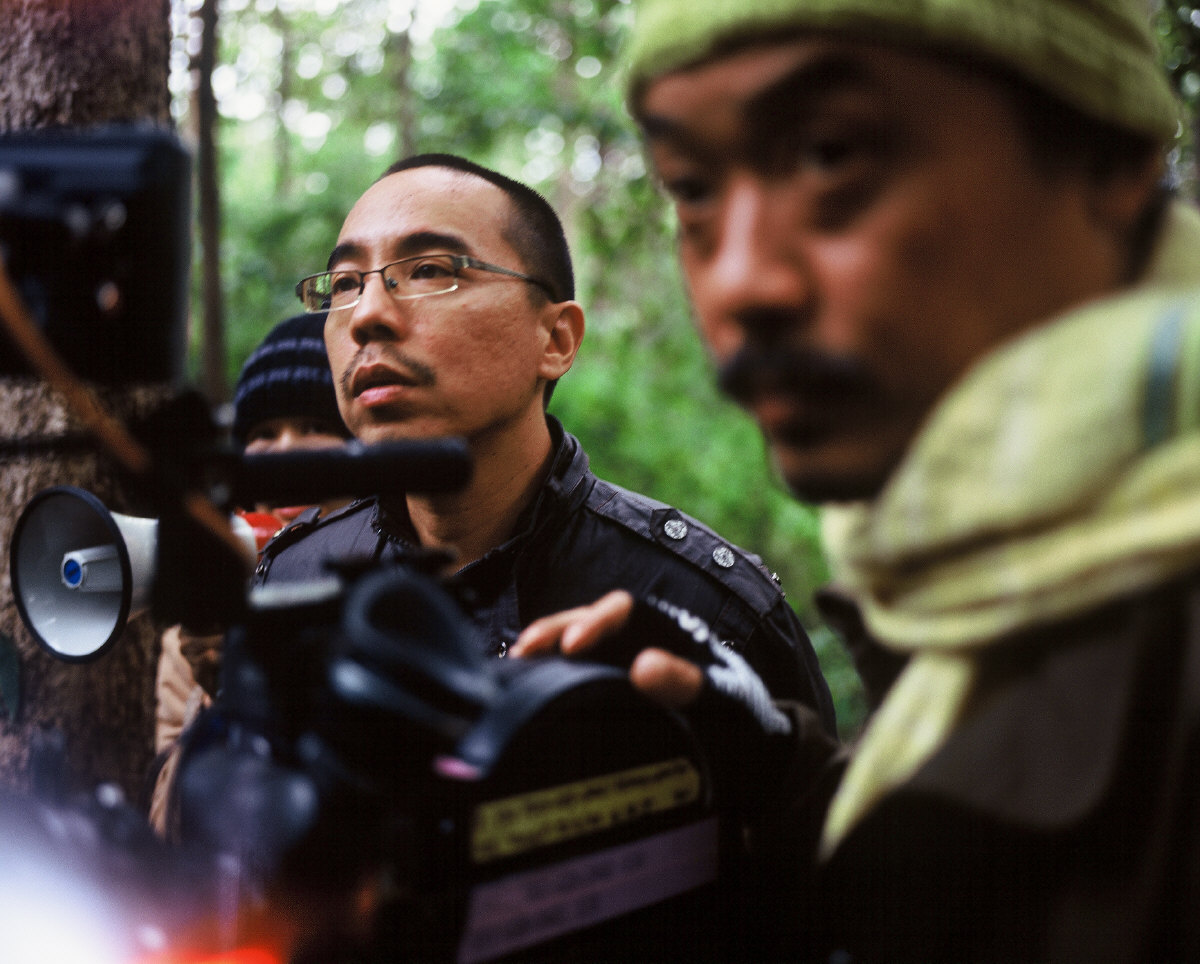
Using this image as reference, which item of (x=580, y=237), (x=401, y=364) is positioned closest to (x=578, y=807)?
(x=401, y=364)

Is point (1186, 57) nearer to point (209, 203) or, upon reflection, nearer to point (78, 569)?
point (78, 569)

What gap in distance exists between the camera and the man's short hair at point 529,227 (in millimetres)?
2789

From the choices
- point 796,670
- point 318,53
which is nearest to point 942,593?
point 796,670

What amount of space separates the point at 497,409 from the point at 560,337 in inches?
14.9

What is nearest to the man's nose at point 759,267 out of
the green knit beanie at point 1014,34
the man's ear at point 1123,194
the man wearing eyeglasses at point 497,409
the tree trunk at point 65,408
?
the green knit beanie at point 1014,34

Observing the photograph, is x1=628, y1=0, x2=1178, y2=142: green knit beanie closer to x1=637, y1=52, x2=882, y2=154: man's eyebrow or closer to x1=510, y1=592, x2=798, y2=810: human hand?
x1=637, y1=52, x2=882, y2=154: man's eyebrow

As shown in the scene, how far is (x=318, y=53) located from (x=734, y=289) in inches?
679

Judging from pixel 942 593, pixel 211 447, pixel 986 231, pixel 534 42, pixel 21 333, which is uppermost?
pixel 534 42

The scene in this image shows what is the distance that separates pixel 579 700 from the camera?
127cm

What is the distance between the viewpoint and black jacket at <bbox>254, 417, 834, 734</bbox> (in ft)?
8.63

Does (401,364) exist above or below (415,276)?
below

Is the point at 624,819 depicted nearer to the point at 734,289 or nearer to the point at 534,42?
the point at 734,289

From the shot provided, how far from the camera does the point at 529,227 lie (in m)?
2.84

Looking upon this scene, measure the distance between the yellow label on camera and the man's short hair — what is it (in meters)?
1.70
